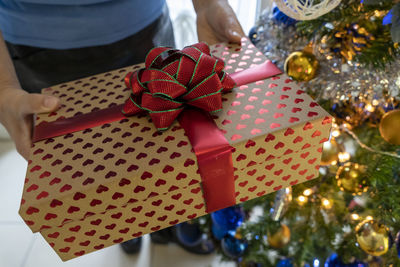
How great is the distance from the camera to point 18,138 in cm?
61

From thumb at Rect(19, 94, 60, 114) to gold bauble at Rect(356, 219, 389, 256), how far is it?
711 mm

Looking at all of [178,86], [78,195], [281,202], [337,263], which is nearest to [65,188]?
[78,195]

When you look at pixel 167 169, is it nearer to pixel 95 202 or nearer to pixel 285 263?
pixel 95 202

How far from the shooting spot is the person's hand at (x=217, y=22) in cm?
67

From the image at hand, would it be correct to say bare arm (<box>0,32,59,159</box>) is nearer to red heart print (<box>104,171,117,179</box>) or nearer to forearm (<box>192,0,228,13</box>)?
red heart print (<box>104,171,117,179</box>)

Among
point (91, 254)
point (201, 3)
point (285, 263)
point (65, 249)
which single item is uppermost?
point (201, 3)

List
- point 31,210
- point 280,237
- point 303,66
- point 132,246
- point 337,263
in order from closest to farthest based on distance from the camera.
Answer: point 31,210
point 303,66
point 337,263
point 280,237
point 132,246

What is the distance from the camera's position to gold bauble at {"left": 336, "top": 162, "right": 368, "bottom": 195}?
2.28 ft

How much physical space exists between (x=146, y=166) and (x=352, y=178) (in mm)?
502

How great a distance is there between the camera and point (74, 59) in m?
0.72

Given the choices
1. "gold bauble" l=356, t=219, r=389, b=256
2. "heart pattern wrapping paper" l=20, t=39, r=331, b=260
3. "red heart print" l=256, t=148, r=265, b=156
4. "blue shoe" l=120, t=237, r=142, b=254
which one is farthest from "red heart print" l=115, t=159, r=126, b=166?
"blue shoe" l=120, t=237, r=142, b=254

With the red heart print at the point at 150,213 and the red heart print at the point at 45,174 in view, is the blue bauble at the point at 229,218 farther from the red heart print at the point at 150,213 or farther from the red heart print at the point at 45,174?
the red heart print at the point at 45,174

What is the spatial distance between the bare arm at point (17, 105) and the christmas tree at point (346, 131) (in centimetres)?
49

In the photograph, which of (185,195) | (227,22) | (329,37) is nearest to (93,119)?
(185,195)
